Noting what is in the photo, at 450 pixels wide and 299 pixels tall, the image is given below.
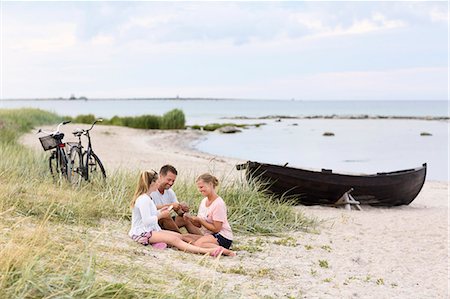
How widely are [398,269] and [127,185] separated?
13.0ft

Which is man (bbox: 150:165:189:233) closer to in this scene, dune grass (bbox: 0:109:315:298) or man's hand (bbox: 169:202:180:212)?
man's hand (bbox: 169:202:180:212)

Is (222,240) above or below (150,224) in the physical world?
below

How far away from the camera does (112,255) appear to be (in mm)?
5738

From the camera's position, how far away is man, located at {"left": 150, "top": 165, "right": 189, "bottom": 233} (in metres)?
6.70

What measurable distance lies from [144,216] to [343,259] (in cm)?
260

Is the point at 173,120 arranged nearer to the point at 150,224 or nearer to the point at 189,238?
the point at 189,238

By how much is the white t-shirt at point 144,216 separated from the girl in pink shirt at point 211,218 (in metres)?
0.43

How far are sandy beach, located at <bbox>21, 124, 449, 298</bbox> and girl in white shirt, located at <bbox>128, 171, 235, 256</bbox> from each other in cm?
12

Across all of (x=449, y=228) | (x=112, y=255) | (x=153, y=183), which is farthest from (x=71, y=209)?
(x=449, y=228)

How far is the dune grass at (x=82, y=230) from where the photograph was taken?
423cm

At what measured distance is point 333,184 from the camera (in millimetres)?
11898

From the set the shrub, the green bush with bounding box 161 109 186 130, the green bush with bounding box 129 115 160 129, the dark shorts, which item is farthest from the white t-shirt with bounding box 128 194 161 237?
the shrub

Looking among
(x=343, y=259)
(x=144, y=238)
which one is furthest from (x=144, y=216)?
(x=343, y=259)

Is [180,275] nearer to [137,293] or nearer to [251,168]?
[137,293]
